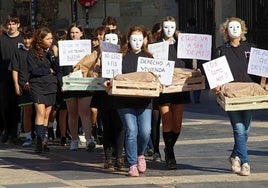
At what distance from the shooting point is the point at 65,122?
14.1m

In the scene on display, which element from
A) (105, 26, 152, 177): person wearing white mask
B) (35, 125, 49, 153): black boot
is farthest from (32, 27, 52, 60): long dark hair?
(105, 26, 152, 177): person wearing white mask

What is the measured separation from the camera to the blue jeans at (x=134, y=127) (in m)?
10.5

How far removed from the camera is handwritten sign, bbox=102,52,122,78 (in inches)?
416

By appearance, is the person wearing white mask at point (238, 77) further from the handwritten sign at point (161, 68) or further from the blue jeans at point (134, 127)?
the blue jeans at point (134, 127)

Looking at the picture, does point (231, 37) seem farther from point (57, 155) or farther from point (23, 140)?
point (23, 140)

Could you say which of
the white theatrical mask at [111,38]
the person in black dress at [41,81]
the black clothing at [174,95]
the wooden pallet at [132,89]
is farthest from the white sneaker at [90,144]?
the wooden pallet at [132,89]

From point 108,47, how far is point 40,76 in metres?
2.26

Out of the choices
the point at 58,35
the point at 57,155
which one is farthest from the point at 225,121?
the point at 57,155

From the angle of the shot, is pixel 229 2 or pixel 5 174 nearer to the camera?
pixel 5 174

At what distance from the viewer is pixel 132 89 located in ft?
33.5

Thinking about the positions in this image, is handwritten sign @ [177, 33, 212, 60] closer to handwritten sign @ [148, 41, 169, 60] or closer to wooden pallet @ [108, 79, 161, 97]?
handwritten sign @ [148, 41, 169, 60]

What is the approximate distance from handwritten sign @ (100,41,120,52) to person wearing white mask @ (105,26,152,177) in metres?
0.29

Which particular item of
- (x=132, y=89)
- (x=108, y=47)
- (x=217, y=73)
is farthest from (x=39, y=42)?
(x=217, y=73)

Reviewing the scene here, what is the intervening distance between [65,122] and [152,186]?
4.54 meters
